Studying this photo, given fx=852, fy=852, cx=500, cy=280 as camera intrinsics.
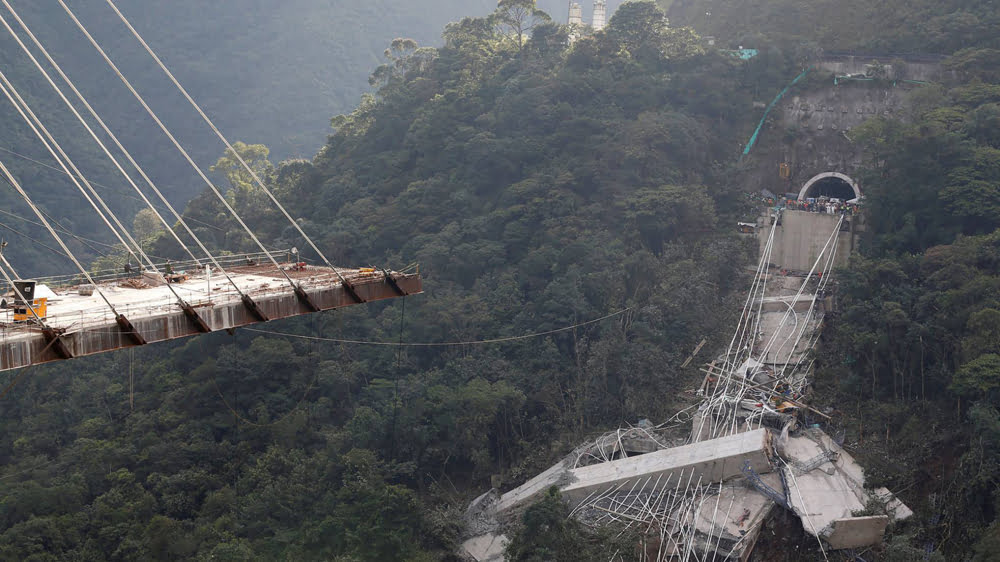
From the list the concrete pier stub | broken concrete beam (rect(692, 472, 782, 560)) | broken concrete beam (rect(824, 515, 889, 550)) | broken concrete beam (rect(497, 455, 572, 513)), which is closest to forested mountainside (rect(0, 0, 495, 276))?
broken concrete beam (rect(497, 455, 572, 513))

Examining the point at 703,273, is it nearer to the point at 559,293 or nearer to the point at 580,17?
the point at 559,293

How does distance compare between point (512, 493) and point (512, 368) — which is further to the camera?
point (512, 368)

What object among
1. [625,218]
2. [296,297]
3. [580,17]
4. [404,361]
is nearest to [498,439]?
[404,361]

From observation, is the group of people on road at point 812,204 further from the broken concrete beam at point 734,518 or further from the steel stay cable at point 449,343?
the broken concrete beam at point 734,518

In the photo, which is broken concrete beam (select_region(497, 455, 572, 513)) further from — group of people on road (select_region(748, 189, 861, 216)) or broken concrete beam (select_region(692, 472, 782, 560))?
group of people on road (select_region(748, 189, 861, 216))

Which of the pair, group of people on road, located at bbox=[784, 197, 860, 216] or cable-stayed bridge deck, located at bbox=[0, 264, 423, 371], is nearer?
cable-stayed bridge deck, located at bbox=[0, 264, 423, 371]

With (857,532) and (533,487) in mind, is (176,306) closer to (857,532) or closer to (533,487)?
(533,487)
